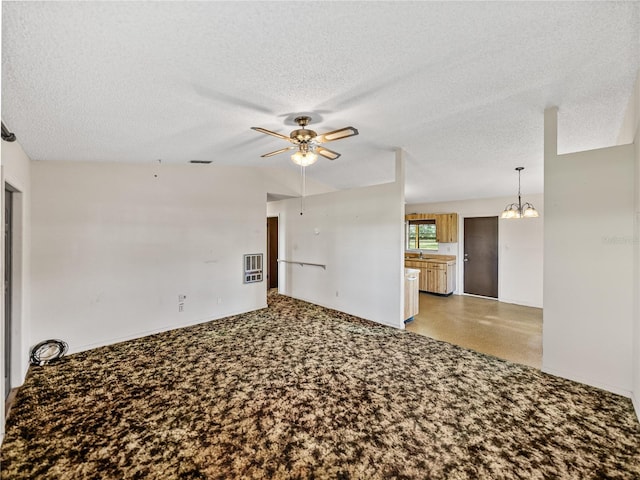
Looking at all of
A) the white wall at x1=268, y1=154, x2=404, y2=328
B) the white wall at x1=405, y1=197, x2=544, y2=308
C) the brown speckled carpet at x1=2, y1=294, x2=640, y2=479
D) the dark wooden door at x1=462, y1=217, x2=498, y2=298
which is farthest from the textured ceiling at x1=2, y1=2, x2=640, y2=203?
the dark wooden door at x1=462, y1=217, x2=498, y2=298

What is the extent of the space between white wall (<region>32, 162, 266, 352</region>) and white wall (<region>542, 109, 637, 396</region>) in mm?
4580

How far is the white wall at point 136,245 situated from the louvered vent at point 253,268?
0.43ft

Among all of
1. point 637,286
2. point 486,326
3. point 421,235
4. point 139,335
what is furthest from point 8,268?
point 421,235

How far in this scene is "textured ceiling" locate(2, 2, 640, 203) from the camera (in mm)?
1509

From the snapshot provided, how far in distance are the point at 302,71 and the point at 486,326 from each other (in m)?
4.93

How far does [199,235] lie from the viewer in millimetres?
4828

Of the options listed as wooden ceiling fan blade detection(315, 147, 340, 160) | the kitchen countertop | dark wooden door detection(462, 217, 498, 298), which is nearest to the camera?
wooden ceiling fan blade detection(315, 147, 340, 160)

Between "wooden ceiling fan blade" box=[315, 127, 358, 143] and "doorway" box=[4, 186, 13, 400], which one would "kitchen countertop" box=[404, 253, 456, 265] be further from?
"doorway" box=[4, 186, 13, 400]

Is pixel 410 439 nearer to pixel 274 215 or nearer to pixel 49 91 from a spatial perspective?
pixel 49 91

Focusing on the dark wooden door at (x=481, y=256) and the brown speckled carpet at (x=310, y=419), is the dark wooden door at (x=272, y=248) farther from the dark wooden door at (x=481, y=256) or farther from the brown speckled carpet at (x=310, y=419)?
the dark wooden door at (x=481, y=256)

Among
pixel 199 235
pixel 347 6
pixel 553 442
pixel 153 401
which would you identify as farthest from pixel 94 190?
pixel 553 442

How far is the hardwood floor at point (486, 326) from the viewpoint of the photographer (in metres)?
3.76

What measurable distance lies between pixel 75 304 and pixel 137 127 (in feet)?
8.58

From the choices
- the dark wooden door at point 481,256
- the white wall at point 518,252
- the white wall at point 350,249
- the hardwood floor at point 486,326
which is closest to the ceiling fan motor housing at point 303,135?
the white wall at point 350,249
